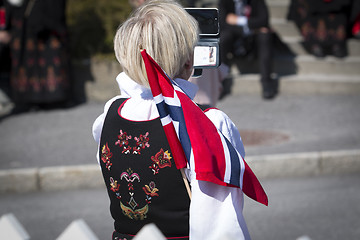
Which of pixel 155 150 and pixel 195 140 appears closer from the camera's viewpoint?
pixel 195 140

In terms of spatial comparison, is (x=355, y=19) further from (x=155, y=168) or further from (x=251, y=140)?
(x=155, y=168)

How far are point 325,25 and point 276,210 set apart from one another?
234 inches

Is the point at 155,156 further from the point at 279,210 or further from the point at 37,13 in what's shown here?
the point at 37,13

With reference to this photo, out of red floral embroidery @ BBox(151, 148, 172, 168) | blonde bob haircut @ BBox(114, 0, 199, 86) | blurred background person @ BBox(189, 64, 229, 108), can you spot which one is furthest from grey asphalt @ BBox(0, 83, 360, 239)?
blonde bob haircut @ BBox(114, 0, 199, 86)

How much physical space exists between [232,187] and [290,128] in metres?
6.26

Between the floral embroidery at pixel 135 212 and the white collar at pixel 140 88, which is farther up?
the white collar at pixel 140 88

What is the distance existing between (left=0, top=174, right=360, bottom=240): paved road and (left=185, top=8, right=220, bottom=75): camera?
2.59m

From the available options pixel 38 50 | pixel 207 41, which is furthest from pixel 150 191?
pixel 38 50

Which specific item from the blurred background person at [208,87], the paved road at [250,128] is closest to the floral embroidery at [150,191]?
the blurred background person at [208,87]

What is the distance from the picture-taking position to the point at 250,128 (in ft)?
27.2

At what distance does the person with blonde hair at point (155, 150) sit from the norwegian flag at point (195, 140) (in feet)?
0.17

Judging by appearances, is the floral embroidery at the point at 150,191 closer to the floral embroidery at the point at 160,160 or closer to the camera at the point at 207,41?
the floral embroidery at the point at 160,160

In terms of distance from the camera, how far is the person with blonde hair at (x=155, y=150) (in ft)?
6.70

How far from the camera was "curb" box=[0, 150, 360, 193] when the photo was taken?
20.6ft
